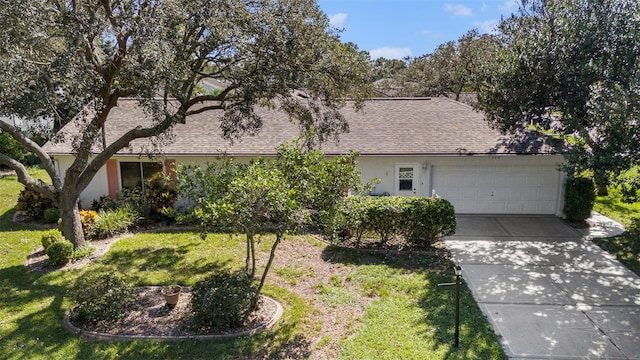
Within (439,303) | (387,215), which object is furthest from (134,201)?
(439,303)

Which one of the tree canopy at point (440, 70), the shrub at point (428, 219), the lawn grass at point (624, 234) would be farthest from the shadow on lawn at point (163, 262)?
the tree canopy at point (440, 70)

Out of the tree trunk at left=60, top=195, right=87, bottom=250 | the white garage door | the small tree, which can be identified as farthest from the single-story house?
the small tree

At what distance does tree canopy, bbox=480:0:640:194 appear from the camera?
912 cm

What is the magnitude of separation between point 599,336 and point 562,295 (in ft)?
5.56

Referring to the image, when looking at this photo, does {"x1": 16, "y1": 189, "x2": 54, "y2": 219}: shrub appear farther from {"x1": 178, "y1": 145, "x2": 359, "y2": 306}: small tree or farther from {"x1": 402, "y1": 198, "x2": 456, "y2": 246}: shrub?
{"x1": 402, "y1": 198, "x2": 456, "y2": 246}: shrub

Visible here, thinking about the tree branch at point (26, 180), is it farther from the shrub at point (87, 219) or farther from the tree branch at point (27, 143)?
the shrub at point (87, 219)

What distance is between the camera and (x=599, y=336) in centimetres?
786

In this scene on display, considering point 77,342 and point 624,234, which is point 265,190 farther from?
point 624,234

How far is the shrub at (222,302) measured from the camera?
25.5 ft

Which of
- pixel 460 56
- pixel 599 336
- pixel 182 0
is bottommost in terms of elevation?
pixel 599 336

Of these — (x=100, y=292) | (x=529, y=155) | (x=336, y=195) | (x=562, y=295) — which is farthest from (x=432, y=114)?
(x=100, y=292)

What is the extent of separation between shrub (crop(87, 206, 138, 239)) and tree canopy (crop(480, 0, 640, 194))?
12022mm

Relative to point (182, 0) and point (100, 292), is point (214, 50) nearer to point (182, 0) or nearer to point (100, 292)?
point (182, 0)

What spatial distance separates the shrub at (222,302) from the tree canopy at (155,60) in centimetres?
339
